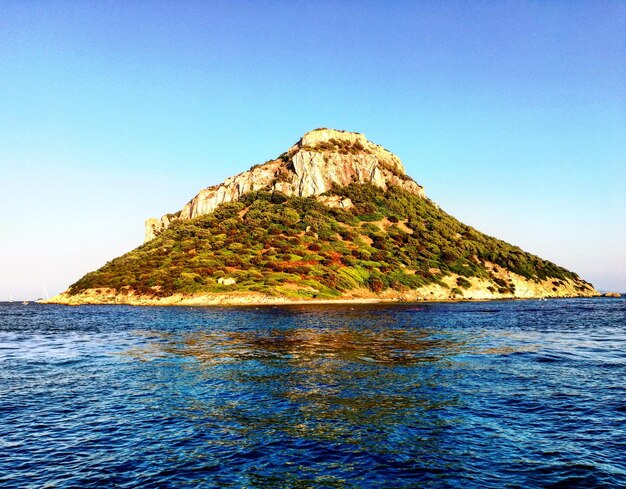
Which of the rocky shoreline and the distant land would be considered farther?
the distant land

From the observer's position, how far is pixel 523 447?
1594 cm

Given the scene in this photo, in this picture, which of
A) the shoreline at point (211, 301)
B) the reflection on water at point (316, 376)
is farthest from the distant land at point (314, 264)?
the reflection on water at point (316, 376)

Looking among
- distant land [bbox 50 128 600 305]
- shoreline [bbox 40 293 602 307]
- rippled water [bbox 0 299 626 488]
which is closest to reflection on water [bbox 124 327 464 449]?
rippled water [bbox 0 299 626 488]

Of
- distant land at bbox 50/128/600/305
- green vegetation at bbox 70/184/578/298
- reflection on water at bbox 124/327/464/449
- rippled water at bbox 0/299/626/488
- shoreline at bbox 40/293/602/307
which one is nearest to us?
rippled water at bbox 0/299/626/488

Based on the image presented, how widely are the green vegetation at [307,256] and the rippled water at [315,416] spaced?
270ft

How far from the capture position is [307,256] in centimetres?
14600

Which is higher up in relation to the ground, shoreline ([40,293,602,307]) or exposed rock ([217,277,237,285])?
exposed rock ([217,277,237,285])

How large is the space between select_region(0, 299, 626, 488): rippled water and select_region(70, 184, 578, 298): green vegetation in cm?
8230

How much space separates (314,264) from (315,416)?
12176cm

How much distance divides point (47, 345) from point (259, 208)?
148 metres

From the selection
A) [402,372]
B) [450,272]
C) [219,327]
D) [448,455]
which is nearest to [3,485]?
[448,455]

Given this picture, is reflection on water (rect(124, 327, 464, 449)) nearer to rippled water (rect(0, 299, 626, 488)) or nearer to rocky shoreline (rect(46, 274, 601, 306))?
rippled water (rect(0, 299, 626, 488))

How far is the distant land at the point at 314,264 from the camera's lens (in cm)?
12200

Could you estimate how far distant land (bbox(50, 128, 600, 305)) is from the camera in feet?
400
